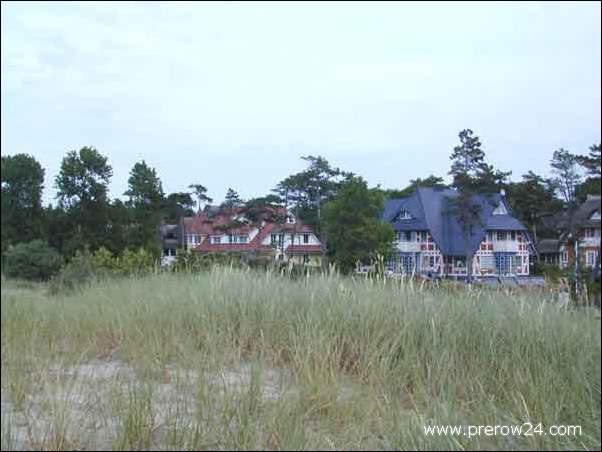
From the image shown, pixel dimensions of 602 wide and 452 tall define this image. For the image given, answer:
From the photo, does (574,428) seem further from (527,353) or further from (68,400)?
(68,400)

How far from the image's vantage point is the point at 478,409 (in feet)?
10.3

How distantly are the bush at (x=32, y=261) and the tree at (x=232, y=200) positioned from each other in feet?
6.78

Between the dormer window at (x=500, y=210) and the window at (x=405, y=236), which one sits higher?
the dormer window at (x=500, y=210)

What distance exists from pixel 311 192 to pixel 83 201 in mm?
2219

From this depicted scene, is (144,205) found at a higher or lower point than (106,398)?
higher

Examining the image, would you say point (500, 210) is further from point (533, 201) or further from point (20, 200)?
point (20, 200)

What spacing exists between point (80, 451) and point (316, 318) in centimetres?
186

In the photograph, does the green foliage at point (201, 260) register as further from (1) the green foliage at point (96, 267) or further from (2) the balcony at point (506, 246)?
(2) the balcony at point (506, 246)

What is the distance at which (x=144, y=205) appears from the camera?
3.93 m

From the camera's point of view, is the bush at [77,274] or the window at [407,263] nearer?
the bush at [77,274]

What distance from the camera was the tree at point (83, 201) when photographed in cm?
313

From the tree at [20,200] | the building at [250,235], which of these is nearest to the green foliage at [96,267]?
the tree at [20,200]

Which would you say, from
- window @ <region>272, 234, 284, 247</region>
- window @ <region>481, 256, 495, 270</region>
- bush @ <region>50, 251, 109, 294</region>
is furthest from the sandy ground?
window @ <region>481, 256, 495, 270</region>

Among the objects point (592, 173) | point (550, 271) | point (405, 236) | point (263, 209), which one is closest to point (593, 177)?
point (592, 173)
